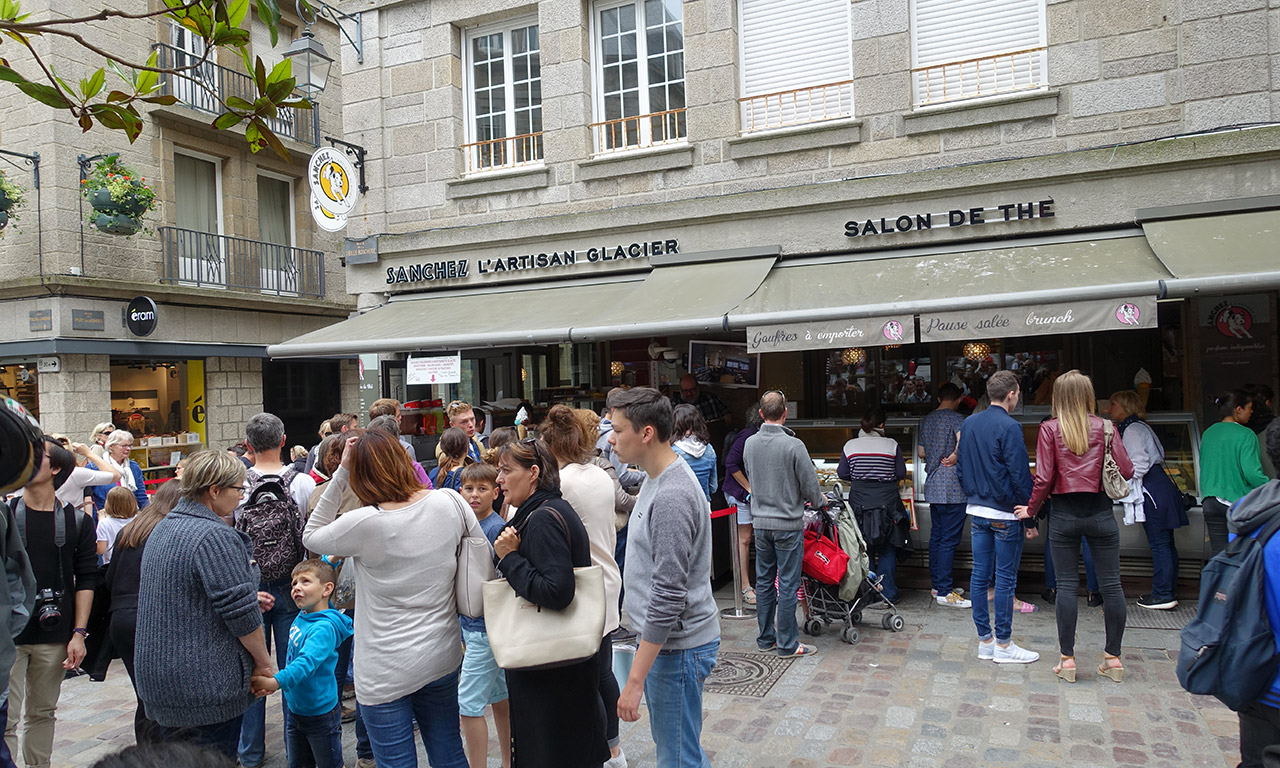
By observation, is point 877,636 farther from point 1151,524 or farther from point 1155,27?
point 1155,27

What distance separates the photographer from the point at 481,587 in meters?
3.64

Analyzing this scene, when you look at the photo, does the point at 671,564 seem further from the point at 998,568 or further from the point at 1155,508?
the point at 1155,508

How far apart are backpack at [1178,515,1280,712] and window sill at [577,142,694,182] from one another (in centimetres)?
739

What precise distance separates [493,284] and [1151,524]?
7.65 m

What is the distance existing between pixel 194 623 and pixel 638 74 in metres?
8.42

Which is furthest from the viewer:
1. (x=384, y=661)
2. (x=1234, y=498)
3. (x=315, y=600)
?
(x=1234, y=498)

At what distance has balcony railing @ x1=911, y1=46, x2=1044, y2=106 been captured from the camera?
27.3 feet

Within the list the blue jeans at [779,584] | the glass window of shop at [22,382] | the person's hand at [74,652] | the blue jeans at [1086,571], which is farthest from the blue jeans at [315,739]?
the glass window of shop at [22,382]

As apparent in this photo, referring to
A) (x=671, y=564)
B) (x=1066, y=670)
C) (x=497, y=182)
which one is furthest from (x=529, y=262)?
(x=671, y=564)

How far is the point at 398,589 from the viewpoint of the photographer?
3486mm

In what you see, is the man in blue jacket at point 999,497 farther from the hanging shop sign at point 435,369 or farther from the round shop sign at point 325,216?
the round shop sign at point 325,216

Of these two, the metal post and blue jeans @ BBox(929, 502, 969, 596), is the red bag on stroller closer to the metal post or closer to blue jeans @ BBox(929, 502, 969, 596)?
the metal post

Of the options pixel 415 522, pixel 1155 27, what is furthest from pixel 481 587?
pixel 1155 27

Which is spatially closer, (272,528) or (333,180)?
(272,528)
